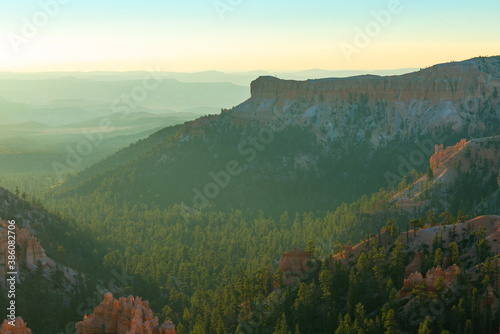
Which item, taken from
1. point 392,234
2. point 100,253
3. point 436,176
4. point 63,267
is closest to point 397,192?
point 436,176

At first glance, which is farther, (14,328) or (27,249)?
(27,249)

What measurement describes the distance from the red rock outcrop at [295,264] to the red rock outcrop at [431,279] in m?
21.2

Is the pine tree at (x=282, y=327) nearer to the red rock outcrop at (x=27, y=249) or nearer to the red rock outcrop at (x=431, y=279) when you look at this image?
the red rock outcrop at (x=431, y=279)

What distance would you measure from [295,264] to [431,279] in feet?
89.5

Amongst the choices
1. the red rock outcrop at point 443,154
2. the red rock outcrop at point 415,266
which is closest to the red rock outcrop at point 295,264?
the red rock outcrop at point 415,266

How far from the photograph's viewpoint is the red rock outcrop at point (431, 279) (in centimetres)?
8606

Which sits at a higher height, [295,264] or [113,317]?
[295,264]

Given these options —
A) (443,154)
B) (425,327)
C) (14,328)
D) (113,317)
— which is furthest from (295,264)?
(443,154)

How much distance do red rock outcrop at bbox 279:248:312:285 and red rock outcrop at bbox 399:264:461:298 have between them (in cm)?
2120

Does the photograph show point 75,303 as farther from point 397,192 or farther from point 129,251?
point 397,192

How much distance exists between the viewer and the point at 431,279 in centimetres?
8638

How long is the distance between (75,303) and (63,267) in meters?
11.3

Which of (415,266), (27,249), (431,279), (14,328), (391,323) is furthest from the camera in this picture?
(27,249)

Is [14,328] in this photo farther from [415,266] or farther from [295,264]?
[415,266]
